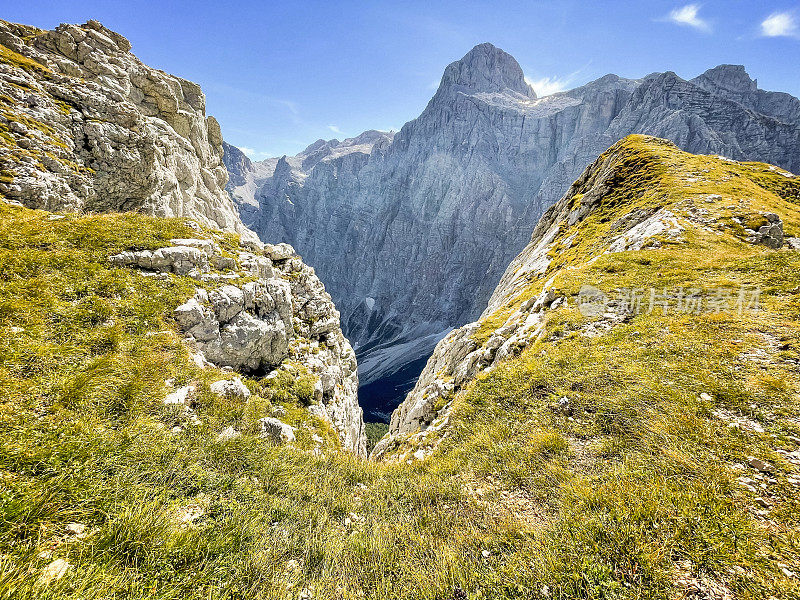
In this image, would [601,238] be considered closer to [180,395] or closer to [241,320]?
[241,320]

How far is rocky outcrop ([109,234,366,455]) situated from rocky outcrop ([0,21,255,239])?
50.7 feet

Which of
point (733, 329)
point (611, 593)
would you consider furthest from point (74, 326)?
point (733, 329)

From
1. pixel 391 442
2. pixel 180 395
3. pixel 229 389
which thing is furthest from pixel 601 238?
pixel 180 395

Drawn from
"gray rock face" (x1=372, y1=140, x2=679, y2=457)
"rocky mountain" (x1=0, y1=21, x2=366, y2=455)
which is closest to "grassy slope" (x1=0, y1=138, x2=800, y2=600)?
"rocky mountain" (x1=0, y1=21, x2=366, y2=455)

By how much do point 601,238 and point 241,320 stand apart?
30.6 m

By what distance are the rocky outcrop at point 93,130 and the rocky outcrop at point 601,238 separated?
3017cm

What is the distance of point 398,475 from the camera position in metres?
8.27

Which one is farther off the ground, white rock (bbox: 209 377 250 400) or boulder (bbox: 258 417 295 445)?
white rock (bbox: 209 377 250 400)

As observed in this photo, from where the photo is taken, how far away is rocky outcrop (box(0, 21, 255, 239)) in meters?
21.0

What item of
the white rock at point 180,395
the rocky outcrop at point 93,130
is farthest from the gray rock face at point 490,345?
the rocky outcrop at point 93,130

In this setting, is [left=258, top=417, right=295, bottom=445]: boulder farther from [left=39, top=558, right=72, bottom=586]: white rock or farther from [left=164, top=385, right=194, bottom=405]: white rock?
[left=39, top=558, right=72, bottom=586]: white rock

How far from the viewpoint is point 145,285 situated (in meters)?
11.3

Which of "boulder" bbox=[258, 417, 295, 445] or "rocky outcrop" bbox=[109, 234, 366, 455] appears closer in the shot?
"boulder" bbox=[258, 417, 295, 445]

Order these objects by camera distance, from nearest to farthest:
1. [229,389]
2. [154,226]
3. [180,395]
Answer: [180,395], [229,389], [154,226]
